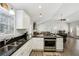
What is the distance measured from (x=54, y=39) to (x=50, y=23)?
784 cm

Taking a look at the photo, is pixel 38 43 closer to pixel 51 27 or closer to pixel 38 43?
pixel 38 43

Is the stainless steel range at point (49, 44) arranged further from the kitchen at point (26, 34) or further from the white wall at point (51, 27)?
the white wall at point (51, 27)

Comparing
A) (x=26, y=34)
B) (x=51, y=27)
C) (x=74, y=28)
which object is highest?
(x=51, y=27)

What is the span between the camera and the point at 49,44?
18.5ft

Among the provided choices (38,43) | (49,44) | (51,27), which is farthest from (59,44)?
(51,27)

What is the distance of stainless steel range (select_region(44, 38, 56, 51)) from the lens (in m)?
5.59

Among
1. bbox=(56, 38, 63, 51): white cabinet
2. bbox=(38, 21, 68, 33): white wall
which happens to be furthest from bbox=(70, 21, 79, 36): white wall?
bbox=(56, 38, 63, 51): white cabinet

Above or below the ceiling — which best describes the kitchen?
below

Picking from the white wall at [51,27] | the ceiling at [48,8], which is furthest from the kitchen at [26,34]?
the white wall at [51,27]

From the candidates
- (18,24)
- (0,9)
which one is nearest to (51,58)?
(0,9)

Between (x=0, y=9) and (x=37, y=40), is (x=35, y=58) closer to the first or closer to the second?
(x=0, y=9)

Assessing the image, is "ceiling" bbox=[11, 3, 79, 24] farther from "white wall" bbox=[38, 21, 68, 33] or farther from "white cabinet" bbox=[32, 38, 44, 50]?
"white wall" bbox=[38, 21, 68, 33]

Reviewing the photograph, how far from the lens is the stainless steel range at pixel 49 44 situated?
5.59m

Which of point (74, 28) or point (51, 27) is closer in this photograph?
point (51, 27)
